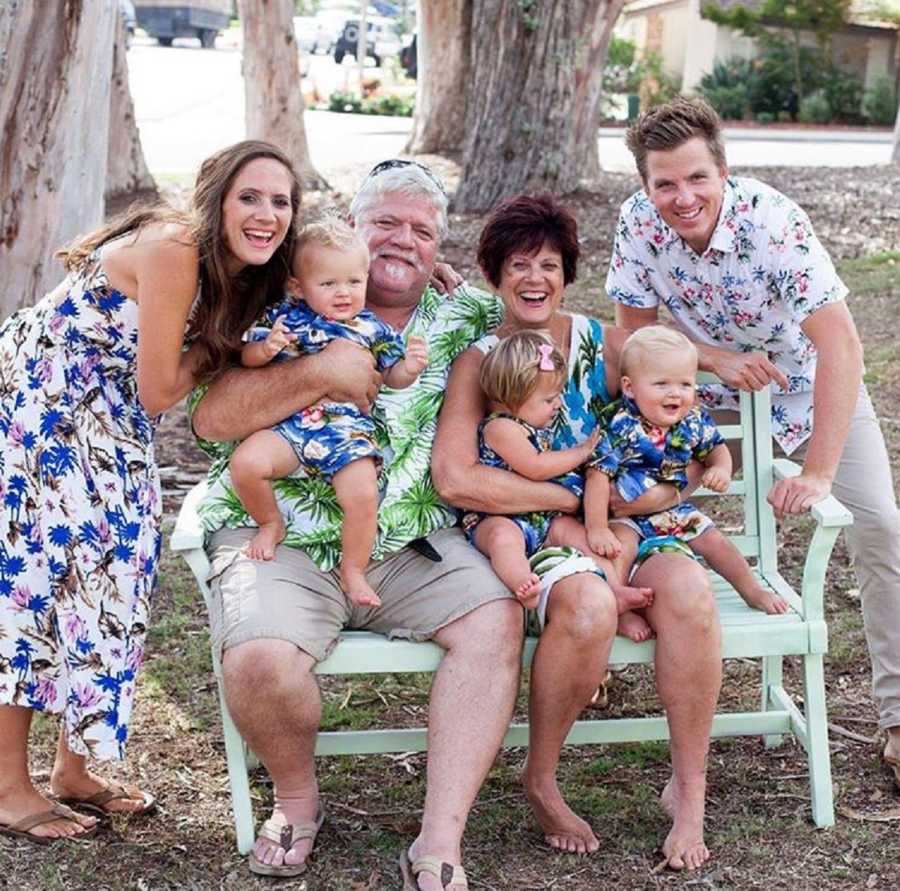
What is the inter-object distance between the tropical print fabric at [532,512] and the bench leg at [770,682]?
3.18 ft

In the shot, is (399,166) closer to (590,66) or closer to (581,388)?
(581,388)

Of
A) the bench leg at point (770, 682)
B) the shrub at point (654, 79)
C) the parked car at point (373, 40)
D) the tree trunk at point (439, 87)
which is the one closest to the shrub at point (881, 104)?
the shrub at point (654, 79)

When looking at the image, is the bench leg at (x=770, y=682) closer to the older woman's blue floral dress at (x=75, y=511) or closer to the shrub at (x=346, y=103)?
the older woman's blue floral dress at (x=75, y=511)

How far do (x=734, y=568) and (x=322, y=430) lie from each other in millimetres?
1184

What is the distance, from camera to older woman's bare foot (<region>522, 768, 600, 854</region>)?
151 inches

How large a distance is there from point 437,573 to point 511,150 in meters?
8.86

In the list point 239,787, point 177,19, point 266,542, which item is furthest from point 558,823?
point 177,19

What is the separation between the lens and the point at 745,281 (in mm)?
4156

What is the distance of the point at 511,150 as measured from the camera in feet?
40.2

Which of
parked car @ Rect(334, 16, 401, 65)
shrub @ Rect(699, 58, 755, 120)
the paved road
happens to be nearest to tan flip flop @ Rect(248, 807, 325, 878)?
the paved road

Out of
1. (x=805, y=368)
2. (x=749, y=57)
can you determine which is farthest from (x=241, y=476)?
(x=749, y=57)

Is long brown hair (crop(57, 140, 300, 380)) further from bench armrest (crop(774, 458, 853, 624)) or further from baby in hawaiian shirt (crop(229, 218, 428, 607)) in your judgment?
bench armrest (crop(774, 458, 853, 624))

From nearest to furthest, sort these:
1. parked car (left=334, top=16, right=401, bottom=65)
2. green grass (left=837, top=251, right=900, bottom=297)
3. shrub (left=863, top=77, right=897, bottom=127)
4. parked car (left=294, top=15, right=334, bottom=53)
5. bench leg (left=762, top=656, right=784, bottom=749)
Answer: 1. bench leg (left=762, top=656, right=784, bottom=749)
2. green grass (left=837, top=251, right=900, bottom=297)
3. shrub (left=863, top=77, right=897, bottom=127)
4. parked car (left=334, top=16, right=401, bottom=65)
5. parked car (left=294, top=15, right=334, bottom=53)

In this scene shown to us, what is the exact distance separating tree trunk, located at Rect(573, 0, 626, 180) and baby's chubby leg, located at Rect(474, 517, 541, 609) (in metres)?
8.84
